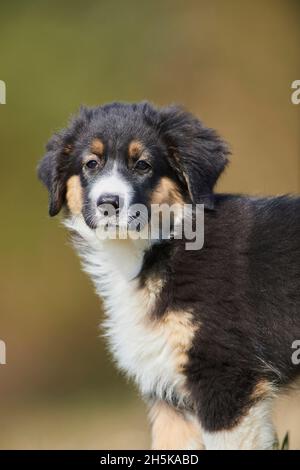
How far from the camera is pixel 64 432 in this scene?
9148 mm

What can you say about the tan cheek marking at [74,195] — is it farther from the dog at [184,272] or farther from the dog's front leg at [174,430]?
the dog's front leg at [174,430]

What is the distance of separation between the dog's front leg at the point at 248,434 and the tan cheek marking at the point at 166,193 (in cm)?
128

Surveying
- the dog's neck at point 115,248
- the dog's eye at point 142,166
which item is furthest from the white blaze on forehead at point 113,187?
the dog's neck at point 115,248

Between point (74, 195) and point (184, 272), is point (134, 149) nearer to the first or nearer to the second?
point (74, 195)

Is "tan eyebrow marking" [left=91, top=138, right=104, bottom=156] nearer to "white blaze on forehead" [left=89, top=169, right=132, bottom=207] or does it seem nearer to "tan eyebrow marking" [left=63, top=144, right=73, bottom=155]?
"white blaze on forehead" [left=89, top=169, right=132, bottom=207]

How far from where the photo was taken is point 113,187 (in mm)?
5344

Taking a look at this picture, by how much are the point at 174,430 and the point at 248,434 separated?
0.74 meters

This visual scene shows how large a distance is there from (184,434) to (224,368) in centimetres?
77

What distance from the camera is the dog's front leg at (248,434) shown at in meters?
5.21

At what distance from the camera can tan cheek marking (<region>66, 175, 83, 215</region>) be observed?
19.0 feet

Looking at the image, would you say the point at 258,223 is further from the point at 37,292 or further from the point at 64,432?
the point at 37,292

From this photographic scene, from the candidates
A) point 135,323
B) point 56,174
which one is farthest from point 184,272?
point 56,174

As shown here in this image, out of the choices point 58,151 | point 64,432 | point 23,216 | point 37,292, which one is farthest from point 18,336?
point 58,151

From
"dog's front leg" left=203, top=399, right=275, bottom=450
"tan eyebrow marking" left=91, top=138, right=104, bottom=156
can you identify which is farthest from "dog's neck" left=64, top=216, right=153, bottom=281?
"dog's front leg" left=203, top=399, right=275, bottom=450
